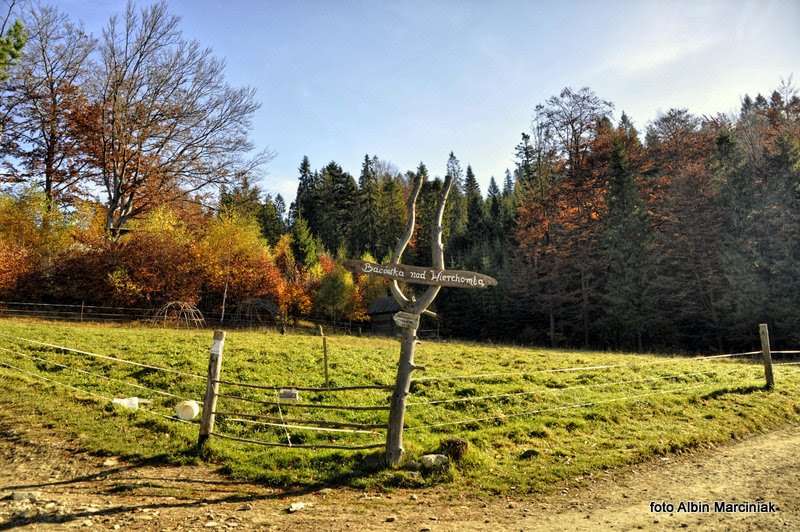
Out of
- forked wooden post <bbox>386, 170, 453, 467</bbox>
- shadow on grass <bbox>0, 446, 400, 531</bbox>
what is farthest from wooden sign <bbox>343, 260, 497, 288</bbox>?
shadow on grass <bbox>0, 446, 400, 531</bbox>

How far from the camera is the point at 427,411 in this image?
9594 millimetres

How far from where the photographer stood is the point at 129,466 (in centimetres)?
705

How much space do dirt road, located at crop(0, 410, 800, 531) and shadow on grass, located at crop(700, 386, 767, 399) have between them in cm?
381

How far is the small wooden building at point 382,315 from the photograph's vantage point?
1751 inches

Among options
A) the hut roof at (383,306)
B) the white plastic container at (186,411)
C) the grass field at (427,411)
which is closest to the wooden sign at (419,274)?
the grass field at (427,411)

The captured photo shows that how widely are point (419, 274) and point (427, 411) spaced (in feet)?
12.2

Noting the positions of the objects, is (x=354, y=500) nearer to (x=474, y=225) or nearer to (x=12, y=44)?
(x=12, y=44)

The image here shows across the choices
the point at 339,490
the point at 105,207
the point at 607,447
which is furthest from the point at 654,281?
the point at 105,207

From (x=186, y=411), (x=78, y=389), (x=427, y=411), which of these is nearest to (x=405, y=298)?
(x=427, y=411)

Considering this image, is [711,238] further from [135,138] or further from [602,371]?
[135,138]

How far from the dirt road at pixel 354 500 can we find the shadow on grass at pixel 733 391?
3.81m

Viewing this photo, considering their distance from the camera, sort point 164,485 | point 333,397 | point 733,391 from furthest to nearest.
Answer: point 733,391 → point 333,397 → point 164,485

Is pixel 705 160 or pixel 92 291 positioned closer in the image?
pixel 92 291

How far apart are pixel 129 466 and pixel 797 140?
37183 mm
